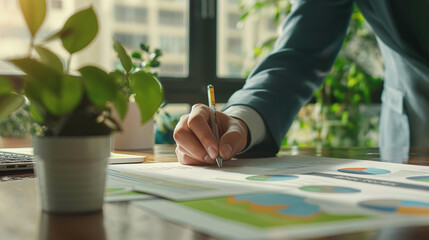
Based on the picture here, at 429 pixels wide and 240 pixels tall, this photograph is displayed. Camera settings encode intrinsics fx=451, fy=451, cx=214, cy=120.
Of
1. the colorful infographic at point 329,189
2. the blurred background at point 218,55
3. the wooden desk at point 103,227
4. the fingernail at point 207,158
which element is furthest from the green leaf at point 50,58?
the blurred background at point 218,55

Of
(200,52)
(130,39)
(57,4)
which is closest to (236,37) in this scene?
(200,52)

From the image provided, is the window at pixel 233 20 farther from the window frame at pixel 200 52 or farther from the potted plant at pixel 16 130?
the potted plant at pixel 16 130

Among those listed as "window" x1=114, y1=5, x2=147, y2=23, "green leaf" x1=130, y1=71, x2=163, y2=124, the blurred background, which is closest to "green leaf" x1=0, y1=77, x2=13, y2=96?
"green leaf" x1=130, y1=71, x2=163, y2=124

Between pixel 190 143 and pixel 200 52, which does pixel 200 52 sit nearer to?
pixel 200 52

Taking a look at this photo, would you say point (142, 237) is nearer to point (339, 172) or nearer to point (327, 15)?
point (339, 172)

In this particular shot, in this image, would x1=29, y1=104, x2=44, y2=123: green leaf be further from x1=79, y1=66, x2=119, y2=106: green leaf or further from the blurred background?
the blurred background

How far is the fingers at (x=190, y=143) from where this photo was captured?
72 cm

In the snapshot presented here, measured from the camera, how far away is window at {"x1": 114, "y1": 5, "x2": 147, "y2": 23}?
225cm

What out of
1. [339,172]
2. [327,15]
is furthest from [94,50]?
[339,172]

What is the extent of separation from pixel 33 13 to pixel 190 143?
0.40 meters

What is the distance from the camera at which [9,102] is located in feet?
1.21

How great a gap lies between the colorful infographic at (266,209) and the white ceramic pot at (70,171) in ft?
0.27

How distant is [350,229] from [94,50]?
2075mm

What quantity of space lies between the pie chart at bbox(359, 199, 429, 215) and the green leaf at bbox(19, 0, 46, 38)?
31cm
